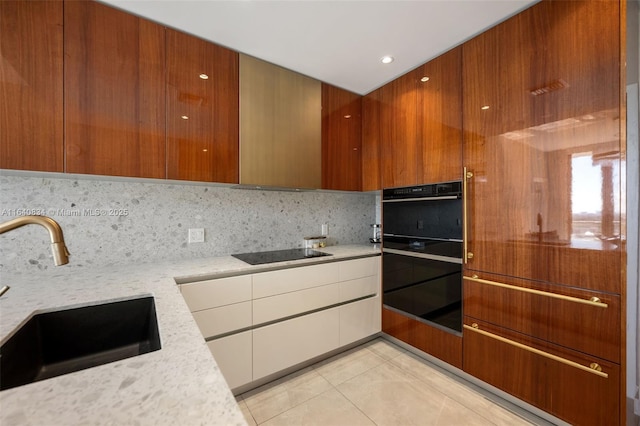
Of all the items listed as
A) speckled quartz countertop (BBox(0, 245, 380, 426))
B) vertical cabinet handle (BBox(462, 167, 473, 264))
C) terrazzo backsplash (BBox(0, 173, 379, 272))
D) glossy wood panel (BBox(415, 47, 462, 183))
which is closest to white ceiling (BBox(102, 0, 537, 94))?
glossy wood panel (BBox(415, 47, 462, 183))

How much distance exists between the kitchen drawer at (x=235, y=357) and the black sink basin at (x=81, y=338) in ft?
1.84

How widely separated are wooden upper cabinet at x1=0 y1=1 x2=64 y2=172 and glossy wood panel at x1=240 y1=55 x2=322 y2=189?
0.96 m

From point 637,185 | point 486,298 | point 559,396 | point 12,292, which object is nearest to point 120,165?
point 12,292

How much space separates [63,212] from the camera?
158 cm

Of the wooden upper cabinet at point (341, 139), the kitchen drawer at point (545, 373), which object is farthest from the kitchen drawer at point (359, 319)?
the wooden upper cabinet at point (341, 139)

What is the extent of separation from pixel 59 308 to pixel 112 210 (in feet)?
2.99

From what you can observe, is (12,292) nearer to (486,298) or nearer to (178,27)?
(178,27)

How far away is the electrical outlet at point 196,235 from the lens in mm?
1987

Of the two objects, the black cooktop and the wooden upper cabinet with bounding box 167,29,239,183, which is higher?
the wooden upper cabinet with bounding box 167,29,239,183

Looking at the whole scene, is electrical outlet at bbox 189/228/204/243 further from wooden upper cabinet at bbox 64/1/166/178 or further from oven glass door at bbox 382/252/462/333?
oven glass door at bbox 382/252/462/333

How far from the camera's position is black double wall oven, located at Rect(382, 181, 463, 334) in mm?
1843

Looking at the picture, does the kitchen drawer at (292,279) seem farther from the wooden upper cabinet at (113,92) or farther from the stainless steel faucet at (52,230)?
the stainless steel faucet at (52,230)

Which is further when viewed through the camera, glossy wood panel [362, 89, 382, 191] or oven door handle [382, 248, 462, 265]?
glossy wood panel [362, 89, 382, 191]

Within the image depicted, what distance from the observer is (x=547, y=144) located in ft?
4.64
